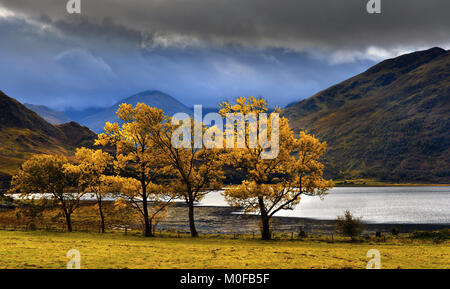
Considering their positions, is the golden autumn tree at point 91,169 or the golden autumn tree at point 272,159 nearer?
the golden autumn tree at point 272,159

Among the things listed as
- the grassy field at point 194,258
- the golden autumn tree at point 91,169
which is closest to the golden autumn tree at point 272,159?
the grassy field at point 194,258

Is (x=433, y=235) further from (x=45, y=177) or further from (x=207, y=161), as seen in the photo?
(x=45, y=177)

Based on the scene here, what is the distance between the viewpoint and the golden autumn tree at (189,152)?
57.7 metres

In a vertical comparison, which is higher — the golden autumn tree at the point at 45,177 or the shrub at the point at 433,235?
the golden autumn tree at the point at 45,177

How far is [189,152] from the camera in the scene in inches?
2352

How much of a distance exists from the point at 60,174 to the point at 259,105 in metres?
44.0

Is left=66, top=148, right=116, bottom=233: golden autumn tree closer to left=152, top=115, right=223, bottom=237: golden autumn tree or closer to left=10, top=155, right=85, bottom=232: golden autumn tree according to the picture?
left=10, top=155, right=85, bottom=232: golden autumn tree

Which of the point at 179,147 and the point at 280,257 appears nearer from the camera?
the point at 280,257

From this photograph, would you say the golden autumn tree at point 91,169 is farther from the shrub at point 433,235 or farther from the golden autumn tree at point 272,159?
the shrub at point 433,235

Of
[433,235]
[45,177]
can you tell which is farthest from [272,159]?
[45,177]

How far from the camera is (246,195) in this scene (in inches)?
2112

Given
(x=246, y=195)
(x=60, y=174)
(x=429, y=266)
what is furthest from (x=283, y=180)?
(x=60, y=174)
